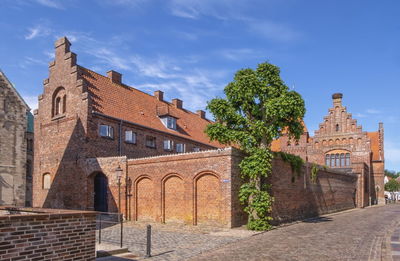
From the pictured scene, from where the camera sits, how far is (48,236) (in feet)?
23.9

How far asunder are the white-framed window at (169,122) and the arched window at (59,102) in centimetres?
869

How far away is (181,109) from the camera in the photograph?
131ft

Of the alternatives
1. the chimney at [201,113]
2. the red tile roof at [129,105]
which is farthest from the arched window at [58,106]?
the chimney at [201,113]

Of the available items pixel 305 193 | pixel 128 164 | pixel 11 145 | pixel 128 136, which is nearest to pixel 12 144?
pixel 11 145

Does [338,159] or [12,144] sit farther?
[338,159]

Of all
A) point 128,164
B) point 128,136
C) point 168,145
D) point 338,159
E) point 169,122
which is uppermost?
point 169,122

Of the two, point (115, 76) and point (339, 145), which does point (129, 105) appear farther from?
point (339, 145)

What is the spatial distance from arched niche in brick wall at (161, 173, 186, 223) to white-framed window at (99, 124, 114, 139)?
22.5 feet

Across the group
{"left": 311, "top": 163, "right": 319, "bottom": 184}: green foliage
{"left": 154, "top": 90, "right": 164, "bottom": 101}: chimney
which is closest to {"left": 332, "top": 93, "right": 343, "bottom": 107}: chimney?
{"left": 311, "top": 163, "right": 319, "bottom": 184}: green foliage

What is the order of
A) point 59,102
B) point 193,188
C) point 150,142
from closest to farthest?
point 193,188
point 59,102
point 150,142

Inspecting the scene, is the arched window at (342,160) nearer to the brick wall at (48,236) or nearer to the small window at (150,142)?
the small window at (150,142)

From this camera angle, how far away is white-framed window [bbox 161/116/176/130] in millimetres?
32322

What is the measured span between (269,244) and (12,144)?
589 inches

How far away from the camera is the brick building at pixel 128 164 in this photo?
19.8m
